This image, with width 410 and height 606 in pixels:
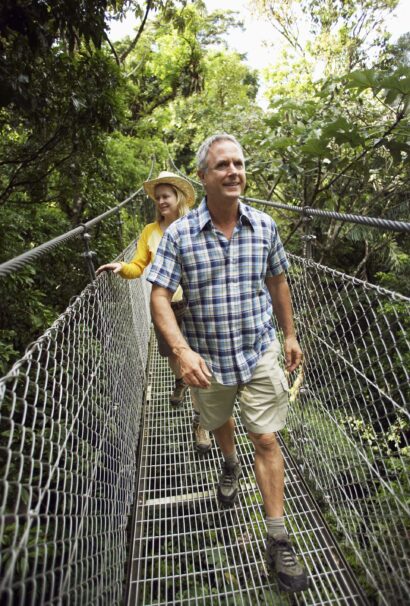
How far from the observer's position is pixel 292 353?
4.88ft

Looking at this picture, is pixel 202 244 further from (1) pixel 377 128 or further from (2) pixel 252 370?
(1) pixel 377 128

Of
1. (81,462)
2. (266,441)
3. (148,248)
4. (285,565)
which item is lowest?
(285,565)

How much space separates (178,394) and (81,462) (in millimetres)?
1261

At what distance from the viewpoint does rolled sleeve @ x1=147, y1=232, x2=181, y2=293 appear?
126 centimetres

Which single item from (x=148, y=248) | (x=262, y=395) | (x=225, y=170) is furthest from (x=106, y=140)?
(x=262, y=395)

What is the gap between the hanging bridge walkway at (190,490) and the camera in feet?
3.51

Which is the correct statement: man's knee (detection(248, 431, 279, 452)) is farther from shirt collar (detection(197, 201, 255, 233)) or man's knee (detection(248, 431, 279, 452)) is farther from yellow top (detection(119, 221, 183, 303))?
yellow top (detection(119, 221, 183, 303))

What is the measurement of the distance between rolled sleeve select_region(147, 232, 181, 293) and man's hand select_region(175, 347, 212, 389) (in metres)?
0.25

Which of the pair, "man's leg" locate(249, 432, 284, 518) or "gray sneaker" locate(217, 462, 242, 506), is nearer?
"man's leg" locate(249, 432, 284, 518)

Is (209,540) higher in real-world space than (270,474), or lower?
lower

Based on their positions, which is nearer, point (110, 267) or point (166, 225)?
point (110, 267)

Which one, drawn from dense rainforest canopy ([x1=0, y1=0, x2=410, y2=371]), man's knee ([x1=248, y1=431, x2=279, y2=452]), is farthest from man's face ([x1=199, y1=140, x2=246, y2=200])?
dense rainforest canopy ([x1=0, y1=0, x2=410, y2=371])

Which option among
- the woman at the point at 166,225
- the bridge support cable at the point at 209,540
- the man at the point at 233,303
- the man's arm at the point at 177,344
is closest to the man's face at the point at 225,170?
the man at the point at 233,303

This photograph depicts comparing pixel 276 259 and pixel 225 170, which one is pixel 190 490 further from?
pixel 225 170
